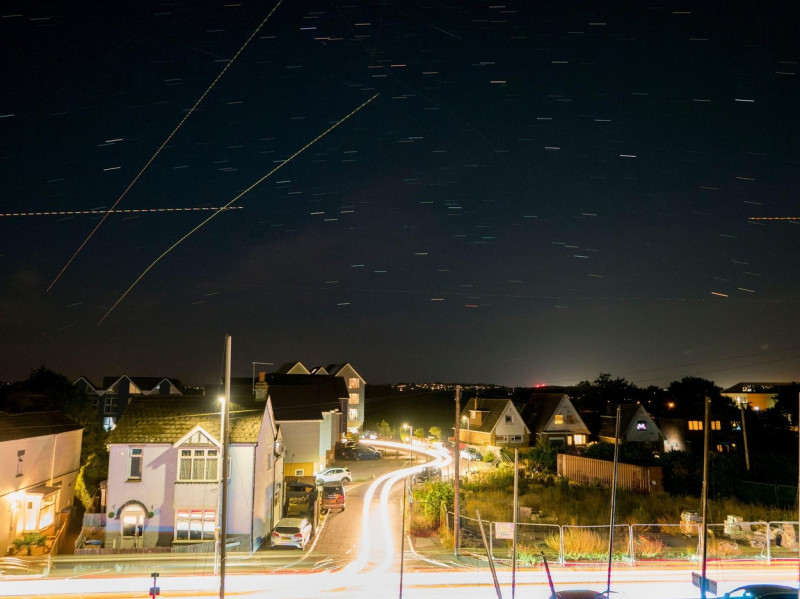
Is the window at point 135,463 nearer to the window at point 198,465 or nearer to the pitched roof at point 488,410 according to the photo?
the window at point 198,465

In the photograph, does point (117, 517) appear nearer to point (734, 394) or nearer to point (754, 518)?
point (754, 518)

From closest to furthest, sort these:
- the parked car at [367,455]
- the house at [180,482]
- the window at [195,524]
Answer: the window at [195,524] → the house at [180,482] → the parked car at [367,455]

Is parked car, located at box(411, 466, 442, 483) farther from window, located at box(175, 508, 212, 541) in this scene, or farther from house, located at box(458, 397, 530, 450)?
house, located at box(458, 397, 530, 450)

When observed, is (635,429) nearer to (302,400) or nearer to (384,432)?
(384,432)

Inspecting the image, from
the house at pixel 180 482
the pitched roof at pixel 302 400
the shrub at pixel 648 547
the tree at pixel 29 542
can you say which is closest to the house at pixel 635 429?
the pitched roof at pixel 302 400

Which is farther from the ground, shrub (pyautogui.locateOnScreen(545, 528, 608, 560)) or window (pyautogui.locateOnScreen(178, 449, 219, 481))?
window (pyautogui.locateOnScreen(178, 449, 219, 481))

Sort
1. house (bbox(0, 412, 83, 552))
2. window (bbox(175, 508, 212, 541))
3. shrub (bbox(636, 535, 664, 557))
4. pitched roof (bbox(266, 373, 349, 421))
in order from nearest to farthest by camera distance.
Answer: shrub (bbox(636, 535, 664, 557)) → window (bbox(175, 508, 212, 541)) → house (bbox(0, 412, 83, 552)) → pitched roof (bbox(266, 373, 349, 421))

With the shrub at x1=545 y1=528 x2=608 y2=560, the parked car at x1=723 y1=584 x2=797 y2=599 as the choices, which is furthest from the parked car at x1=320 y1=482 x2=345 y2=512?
the parked car at x1=723 y1=584 x2=797 y2=599

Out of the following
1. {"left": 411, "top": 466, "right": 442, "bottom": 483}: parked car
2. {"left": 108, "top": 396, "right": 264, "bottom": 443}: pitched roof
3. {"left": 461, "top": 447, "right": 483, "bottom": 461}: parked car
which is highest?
{"left": 108, "top": 396, "right": 264, "bottom": 443}: pitched roof
